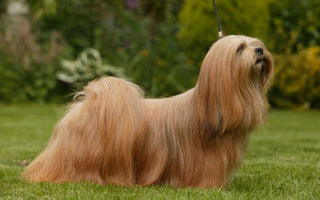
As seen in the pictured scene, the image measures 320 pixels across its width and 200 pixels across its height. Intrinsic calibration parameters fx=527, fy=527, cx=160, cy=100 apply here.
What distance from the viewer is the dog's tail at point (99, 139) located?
157 inches

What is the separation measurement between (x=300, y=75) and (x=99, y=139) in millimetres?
8315

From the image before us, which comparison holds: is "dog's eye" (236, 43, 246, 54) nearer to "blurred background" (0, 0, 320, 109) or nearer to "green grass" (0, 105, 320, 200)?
"green grass" (0, 105, 320, 200)

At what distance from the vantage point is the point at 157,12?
46.8ft

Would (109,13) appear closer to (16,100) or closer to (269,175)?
(16,100)

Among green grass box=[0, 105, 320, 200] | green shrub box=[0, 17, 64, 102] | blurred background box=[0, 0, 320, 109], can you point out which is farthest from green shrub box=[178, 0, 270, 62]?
green shrub box=[0, 17, 64, 102]

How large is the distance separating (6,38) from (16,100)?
5.15ft

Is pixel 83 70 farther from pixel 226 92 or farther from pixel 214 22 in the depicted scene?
pixel 226 92

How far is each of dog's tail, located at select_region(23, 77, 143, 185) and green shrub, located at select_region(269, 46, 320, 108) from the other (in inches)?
306

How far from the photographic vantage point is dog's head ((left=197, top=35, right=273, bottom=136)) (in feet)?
12.1

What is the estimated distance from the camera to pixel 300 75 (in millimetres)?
11523

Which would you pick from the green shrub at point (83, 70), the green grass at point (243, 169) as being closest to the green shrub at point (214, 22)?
the green shrub at point (83, 70)

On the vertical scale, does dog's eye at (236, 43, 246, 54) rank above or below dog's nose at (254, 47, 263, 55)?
above

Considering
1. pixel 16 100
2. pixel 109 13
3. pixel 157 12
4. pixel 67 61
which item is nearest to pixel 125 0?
pixel 109 13

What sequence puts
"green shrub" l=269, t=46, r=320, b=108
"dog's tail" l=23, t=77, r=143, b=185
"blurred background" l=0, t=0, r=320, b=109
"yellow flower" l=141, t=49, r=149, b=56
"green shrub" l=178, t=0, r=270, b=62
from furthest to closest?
"green shrub" l=269, t=46, r=320, b=108 < "yellow flower" l=141, t=49, r=149, b=56 < "blurred background" l=0, t=0, r=320, b=109 < "green shrub" l=178, t=0, r=270, b=62 < "dog's tail" l=23, t=77, r=143, b=185
